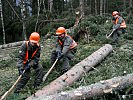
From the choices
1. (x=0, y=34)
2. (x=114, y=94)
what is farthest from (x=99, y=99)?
(x=0, y=34)

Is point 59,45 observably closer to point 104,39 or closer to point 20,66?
point 20,66

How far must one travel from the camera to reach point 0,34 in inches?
819

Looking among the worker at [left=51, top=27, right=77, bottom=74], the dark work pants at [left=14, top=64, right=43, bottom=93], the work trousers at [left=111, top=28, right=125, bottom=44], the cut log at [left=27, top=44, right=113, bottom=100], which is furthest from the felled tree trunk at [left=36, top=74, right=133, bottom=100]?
the work trousers at [left=111, top=28, right=125, bottom=44]

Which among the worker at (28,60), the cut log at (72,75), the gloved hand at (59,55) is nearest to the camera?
the cut log at (72,75)

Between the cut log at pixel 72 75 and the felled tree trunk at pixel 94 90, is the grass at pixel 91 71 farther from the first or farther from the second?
the felled tree trunk at pixel 94 90

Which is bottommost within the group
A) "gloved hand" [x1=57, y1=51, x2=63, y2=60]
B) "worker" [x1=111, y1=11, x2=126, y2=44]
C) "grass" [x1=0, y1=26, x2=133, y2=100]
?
"grass" [x1=0, y1=26, x2=133, y2=100]

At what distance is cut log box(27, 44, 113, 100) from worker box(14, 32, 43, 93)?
488 millimetres

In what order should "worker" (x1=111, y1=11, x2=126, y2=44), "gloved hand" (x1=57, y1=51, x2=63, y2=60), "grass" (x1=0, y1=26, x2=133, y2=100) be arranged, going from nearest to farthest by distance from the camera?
"grass" (x1=0, y1=26, x2=133, y2=100), "gloved hand" (x1=57, y1=51, x2=63, y2=60), "worker" (x1=111, y1=11, x2=126, y2=44)

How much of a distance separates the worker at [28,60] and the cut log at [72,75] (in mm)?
488

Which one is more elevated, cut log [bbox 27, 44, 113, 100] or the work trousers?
the work trousers

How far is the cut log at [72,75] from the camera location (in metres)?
5.41

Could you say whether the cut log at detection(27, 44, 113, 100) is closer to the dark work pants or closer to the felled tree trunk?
the dark work pants

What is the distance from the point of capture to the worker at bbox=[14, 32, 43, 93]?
570 centimetres

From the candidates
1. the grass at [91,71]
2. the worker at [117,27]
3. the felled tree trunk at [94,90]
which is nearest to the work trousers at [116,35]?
the worker at [117,27]
